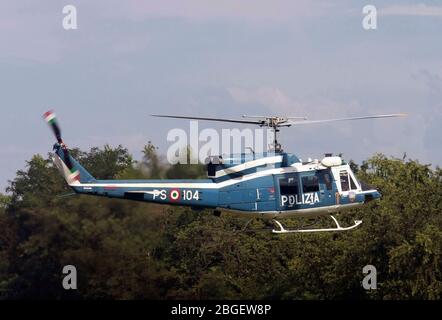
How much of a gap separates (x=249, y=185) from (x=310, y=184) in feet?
6.89

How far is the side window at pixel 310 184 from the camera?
38.1 meters

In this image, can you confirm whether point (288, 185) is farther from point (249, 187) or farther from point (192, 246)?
point (192, 246)

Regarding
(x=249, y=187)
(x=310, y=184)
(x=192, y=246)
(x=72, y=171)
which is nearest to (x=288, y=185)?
(x=310, y=184)

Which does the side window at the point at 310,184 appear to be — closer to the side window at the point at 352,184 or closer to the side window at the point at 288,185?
the side window at the point at 288,185

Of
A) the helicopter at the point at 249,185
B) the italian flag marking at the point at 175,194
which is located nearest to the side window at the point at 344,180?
the helicopter at the point at 249,185

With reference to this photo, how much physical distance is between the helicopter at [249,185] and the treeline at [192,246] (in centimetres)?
189

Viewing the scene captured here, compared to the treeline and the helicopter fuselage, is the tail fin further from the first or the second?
the treeline

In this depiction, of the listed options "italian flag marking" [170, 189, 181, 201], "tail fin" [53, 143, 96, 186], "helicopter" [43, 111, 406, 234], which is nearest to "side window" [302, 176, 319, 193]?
"helicopter" [43, 111, 406, 234]

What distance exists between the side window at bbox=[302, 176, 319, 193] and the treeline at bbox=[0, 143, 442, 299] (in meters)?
5.16

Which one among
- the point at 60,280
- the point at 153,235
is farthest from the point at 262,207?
the point at 60,280

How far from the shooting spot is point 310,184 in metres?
38.2

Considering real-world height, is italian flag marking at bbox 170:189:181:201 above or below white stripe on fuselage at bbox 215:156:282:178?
below

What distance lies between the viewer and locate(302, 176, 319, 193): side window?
38.1 metres
